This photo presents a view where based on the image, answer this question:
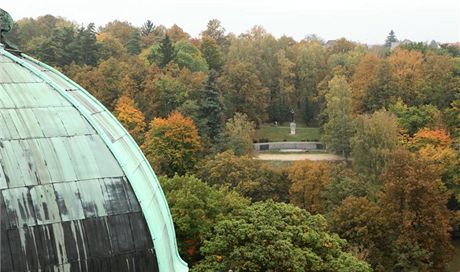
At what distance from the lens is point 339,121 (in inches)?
1930

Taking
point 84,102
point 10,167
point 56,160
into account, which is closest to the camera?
point 10,167

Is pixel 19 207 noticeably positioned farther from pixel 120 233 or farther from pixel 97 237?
pixel 120 233

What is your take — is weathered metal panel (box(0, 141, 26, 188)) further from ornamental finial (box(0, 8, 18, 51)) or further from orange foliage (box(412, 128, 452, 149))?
orange foliage (box(412, 128, 452, 149))

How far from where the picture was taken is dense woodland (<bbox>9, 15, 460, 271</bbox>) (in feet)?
81.6

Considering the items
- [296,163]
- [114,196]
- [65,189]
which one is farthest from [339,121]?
[65,189]

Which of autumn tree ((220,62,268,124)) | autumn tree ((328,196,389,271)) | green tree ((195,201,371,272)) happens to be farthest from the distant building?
autumn tree ((220,62,268,124))

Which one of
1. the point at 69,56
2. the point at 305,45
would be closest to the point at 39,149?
the point at 69,56

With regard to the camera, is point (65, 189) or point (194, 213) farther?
point (194, 213)

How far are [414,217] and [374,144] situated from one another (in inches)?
410

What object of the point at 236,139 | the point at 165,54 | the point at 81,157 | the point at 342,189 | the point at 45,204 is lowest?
the point at 342,189

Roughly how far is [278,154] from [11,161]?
4693cm

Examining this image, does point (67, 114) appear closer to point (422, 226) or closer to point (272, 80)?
point (422, 226)

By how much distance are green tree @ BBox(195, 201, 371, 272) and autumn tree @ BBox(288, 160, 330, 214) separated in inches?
504

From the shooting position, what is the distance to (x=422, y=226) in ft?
104
